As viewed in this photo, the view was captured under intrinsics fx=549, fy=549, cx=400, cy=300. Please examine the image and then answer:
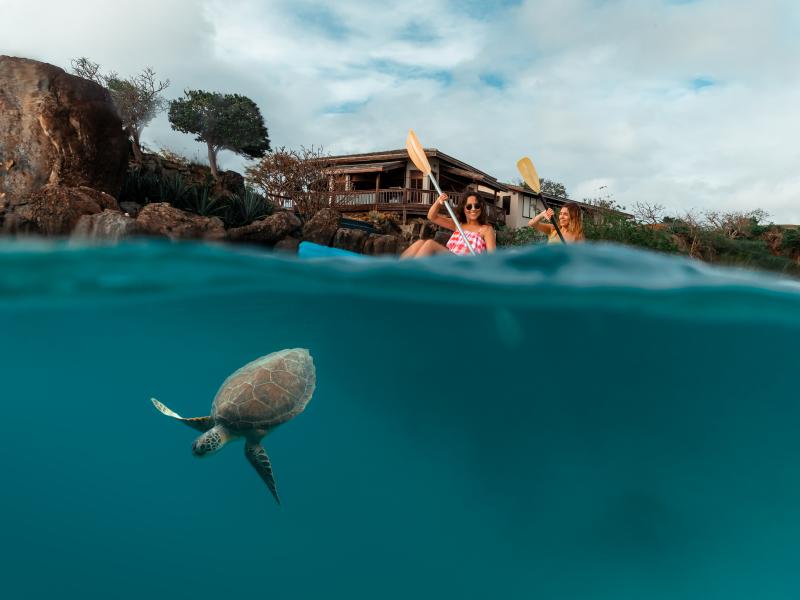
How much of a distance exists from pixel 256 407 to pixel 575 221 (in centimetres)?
570

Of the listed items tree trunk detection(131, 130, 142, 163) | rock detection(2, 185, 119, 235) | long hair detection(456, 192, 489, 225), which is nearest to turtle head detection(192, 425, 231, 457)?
long hair detection(456, 192, 489, 225)

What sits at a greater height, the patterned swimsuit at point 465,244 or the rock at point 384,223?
the patterned swimsuit at point 465,244

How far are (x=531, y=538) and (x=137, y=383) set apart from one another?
39.8 feet

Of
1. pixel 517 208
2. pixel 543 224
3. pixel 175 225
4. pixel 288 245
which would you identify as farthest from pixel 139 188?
pixel 517 208

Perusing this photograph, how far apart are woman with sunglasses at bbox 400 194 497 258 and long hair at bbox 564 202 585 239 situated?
4.43ft

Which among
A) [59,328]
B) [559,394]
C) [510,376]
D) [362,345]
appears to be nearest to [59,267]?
[59,328]

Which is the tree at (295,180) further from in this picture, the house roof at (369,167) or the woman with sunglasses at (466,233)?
the woman with sunglasses at (466,233)

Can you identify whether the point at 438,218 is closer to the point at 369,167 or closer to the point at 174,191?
the point at 174,191

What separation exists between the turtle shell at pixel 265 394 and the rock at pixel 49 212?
10508 millimetres

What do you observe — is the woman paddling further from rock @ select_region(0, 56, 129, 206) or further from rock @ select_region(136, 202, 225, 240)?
rock @ select_region(0, 56, 129, 206)

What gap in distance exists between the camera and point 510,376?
11.5m

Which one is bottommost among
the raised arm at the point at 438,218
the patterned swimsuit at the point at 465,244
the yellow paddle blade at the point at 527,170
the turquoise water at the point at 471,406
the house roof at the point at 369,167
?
the turquoise water at the point at 471,406

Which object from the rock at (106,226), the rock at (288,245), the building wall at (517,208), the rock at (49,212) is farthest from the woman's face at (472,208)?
the building wall at (517,208)

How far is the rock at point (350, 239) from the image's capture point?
2198cm
